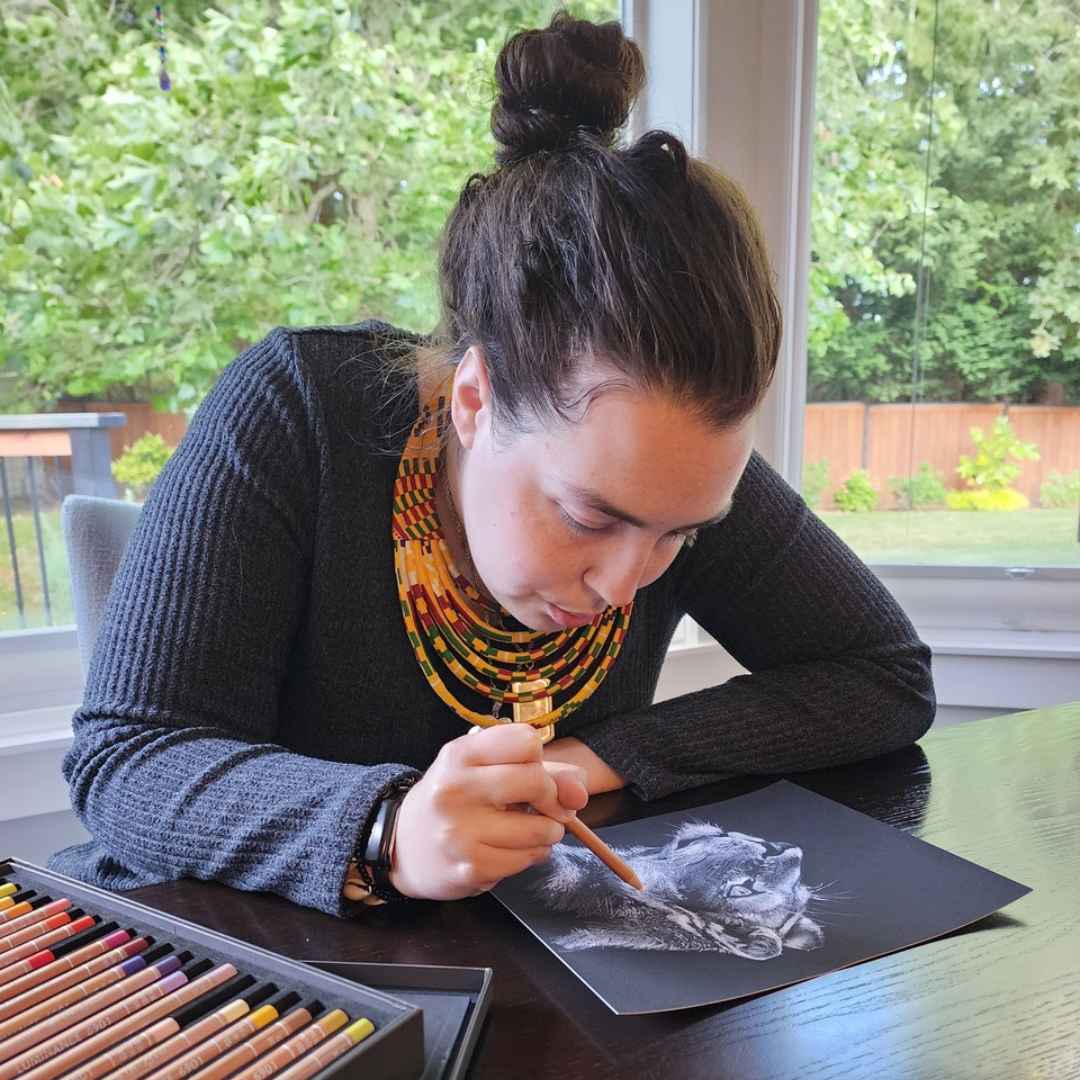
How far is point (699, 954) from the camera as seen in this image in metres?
0.58

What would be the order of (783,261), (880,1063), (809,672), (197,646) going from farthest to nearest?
(783,261) → (809,672) → (197,646) → (880,1063)

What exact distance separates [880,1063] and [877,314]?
143 centimetres

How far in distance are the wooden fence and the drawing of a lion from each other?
Answer: 114 cm

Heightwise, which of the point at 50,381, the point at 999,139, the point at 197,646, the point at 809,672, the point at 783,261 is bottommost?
the point at 809,672

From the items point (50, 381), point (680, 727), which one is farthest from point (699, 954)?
point (50, 381)

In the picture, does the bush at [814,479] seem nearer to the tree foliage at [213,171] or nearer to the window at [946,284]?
the window at [946,284]

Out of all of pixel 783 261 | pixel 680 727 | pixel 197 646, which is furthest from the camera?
pixel 783 261

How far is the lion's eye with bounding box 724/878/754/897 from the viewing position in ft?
2.17

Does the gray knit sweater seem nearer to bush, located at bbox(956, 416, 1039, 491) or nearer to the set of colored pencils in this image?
the set of colored pencils

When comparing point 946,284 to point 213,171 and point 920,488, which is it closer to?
point 920,488

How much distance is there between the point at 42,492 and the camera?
4.60ft

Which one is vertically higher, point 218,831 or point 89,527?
point 89,527

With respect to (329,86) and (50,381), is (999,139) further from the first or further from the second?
(50,381)

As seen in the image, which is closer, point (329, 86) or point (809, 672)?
point (809, 672)
